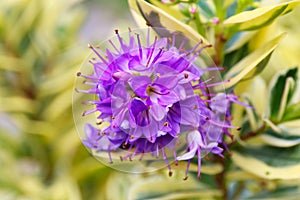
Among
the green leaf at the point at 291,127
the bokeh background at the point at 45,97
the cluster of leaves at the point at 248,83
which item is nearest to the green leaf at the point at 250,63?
the cluster of leaves at the point at 248,83

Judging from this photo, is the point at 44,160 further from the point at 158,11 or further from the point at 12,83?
the point at 158,11

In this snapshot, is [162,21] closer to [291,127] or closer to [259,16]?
[259,16]

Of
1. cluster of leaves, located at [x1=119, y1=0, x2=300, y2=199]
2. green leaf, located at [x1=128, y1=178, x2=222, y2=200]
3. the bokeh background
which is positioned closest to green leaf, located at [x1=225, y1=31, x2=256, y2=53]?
cluster of leaves, located at [x1=119, y1=0, x2=300, y2=199]

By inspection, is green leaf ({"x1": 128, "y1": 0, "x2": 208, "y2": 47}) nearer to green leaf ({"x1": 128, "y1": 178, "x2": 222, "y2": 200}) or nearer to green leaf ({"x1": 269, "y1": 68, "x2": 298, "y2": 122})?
green leaf ({"x1": 269, "y1": 68, "x2": 298, "y2": 122})

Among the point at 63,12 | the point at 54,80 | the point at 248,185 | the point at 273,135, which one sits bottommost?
the point at 248,185

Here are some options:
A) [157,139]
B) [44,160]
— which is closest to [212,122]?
[157,139]

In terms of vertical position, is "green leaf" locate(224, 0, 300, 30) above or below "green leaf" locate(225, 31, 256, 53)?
above
